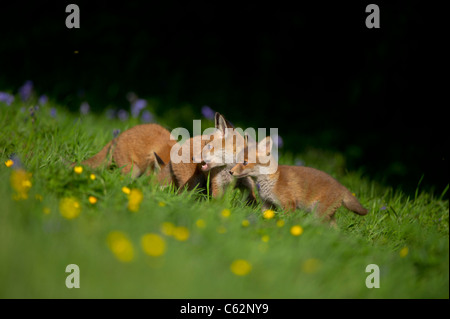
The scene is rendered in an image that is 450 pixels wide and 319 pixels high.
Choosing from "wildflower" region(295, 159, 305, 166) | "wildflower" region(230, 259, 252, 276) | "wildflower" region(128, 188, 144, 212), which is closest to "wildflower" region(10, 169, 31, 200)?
"wildflower" region(128, 188, 144, 212)

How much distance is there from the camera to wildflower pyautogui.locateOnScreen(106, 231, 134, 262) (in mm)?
2230

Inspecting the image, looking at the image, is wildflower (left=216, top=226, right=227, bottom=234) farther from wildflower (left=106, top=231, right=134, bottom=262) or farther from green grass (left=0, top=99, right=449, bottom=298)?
wildflower (left=106, top=231, right=134, bottom=262)

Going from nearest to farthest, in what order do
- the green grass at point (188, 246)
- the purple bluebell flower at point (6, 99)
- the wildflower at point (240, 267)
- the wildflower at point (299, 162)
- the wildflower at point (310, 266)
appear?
1. the green grass at point (188, 246)
2. the wildflower at point (240, 267)
3. the wildflower at point (310, 266)
4. the purple bluebell flower at point (6, 99)
5. the wildflower at point (299, 162)

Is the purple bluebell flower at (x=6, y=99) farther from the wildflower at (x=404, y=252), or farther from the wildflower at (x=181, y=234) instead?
the wildflower at (x=404, y=252)

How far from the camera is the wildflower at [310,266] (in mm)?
2541

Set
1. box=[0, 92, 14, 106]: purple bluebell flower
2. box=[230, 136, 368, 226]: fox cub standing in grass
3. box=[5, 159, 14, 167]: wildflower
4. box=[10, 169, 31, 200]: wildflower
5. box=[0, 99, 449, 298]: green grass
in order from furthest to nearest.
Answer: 1. box=[0, 92, 14, 106]: purple bluebell flower
2. box=[230, 136, 368, 226]: fox cub standing in grass
3. box=[5, 159, 14, 167]: wildflower
4. box=[10, 169, 31, 200]: wildflower
5. box=[0, 99, 449, 298]: green grass

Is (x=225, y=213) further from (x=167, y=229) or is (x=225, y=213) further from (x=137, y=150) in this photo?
(x=137, y=150)

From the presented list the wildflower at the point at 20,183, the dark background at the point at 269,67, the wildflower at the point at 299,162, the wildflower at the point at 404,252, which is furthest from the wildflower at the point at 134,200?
the dark background at the point at 269,67

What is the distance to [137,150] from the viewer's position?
4.14 metres

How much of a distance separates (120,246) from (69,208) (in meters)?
0.60

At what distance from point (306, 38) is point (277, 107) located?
61.6 inches

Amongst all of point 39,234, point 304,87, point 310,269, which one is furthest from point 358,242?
point 304,87

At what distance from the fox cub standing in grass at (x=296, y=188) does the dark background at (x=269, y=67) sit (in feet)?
5.31

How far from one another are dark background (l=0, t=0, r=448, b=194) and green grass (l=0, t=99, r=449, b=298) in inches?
82.9
